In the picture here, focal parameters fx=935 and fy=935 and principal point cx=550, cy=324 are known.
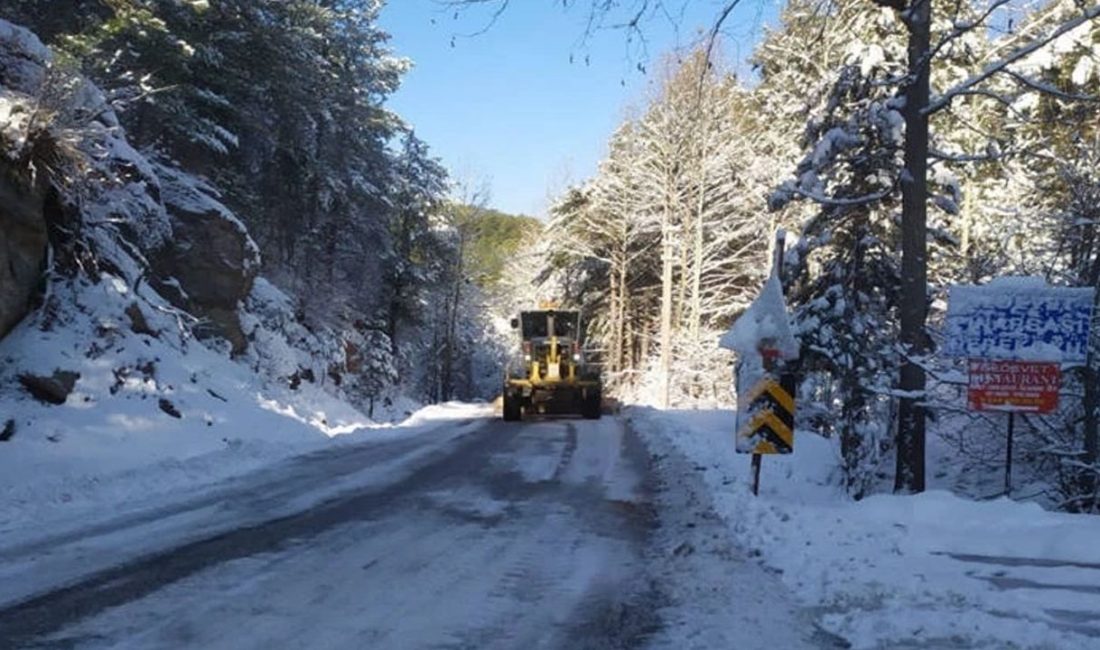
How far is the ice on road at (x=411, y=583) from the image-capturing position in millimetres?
5129

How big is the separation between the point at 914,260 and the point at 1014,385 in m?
1.73

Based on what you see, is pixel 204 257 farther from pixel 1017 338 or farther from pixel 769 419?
pixel 1017 338

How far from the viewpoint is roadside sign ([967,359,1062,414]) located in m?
9.25

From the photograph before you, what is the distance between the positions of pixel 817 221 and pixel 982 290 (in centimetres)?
642

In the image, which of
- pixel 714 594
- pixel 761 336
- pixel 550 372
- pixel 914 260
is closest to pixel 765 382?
pixel 761 336

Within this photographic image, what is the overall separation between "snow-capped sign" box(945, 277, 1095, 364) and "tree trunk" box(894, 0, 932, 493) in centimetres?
71

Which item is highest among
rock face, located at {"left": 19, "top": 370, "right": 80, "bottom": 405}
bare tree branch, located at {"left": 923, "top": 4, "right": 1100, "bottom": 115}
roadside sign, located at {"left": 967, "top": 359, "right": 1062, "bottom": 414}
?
bare tree branch, located at {"left": 923, "top": 4, "right": 1100, "bottom": 115}

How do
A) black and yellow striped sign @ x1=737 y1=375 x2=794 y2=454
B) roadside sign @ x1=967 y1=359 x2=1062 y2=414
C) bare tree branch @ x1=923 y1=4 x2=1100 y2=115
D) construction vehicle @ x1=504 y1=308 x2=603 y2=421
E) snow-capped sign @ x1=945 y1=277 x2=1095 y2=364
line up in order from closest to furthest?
bare tree branch @ x1=923 y1=4 x2=1100 y2=115, snow-capped sign @ x1=945 y1=277 x2=1095 y2=364, roadside sign @ x1=967 y1=359 x2=1062 y2=414, black and yellow striped sign @ x1=737 y1=375 x2=794 y2=454, construction vehicle @ x1=504 y1=308 x2=603 y2=421

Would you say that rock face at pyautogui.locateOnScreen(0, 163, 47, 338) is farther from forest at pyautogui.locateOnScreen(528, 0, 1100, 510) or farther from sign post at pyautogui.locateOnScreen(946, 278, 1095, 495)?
sign post at pyautogui.locateOnScreen(946, 278, 1095, 495)

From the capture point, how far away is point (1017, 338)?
927 cm

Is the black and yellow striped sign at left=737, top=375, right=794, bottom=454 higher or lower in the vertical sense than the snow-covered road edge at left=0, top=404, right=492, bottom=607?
higher

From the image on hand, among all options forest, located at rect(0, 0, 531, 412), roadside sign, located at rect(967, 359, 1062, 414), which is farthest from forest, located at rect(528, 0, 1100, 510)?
forest, located at rect(0, 0, 531, 412)

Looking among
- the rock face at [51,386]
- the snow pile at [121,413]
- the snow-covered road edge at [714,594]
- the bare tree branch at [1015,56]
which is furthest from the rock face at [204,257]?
the bare tree branch at [1015,56]

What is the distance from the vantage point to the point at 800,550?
7352 millimetres
